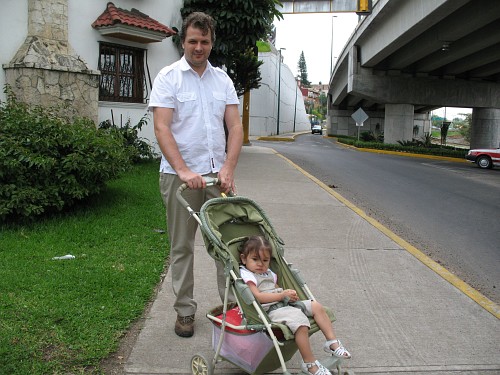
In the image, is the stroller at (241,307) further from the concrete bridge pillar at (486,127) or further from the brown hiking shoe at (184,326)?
the concrete bridge pillar at (486,127)

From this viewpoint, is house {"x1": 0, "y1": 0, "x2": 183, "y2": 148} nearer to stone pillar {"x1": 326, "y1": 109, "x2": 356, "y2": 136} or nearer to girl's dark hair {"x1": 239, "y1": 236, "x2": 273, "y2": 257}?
girl's dark hair {"x1": 239, "y1": 236, "x2": 273, "y2": 257}

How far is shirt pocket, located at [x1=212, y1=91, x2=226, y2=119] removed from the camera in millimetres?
3625

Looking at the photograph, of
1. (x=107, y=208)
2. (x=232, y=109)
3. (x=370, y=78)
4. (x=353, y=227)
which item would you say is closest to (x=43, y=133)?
(x=107, y=208)

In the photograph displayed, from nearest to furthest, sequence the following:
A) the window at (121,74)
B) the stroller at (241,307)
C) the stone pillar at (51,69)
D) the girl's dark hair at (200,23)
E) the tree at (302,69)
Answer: the stroller at (241,307), the girl's dark hair at (200,23), the stone pillar at (51,69), the window at (121,74), the tree at (302,69)

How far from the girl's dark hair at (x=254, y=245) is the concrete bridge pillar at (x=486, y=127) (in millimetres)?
33306

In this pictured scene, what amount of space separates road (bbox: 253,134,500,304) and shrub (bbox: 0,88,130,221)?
4.21m

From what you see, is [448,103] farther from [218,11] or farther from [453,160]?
[218,11]

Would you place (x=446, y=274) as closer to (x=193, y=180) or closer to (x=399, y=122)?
(x=193, y=180)

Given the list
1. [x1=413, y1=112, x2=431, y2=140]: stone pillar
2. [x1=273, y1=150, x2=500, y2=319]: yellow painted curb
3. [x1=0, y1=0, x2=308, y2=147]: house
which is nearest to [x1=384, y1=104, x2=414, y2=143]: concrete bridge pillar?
[x1=0, y1=0, x2=308, y2=147]: house

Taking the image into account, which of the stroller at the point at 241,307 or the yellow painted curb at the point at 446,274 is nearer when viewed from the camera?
the stroller at the point at 241,307

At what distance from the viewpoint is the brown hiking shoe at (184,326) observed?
3.68m

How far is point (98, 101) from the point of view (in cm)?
1128

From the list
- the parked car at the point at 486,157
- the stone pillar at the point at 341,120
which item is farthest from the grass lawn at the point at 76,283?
the stone pillar at the point at 341,120

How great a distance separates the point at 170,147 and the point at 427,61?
2521 centimetres
